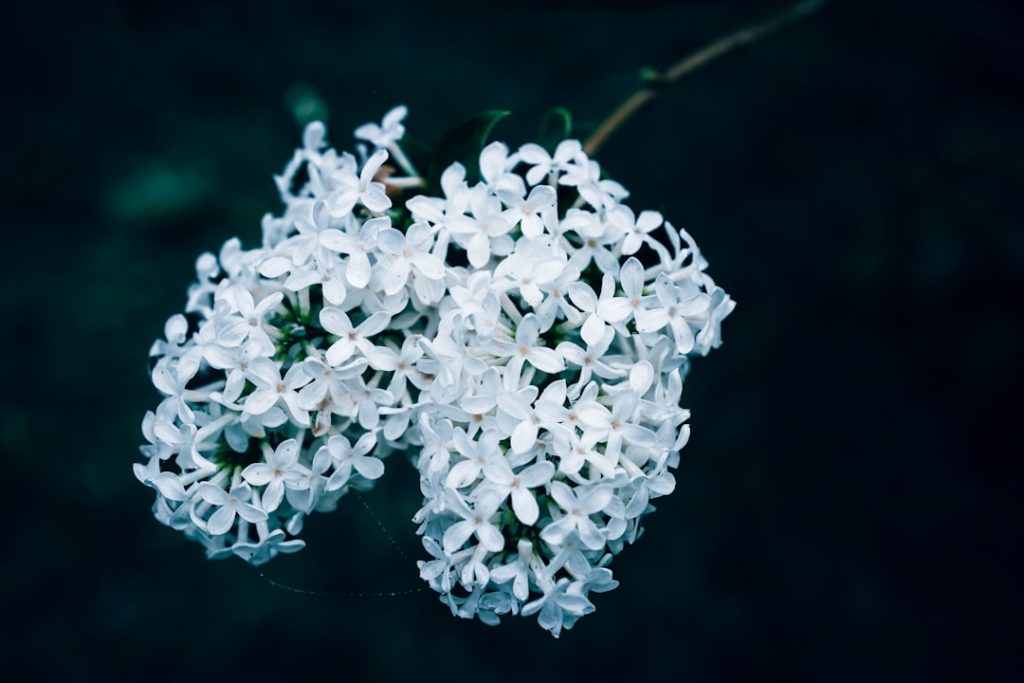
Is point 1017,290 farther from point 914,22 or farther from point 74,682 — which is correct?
point 74,682

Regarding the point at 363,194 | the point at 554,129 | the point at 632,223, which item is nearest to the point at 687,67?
the point at 554,129

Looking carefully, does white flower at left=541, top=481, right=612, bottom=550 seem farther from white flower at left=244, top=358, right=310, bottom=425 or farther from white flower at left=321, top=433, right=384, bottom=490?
white flower at left=244, top=358, right=310, bottom=425

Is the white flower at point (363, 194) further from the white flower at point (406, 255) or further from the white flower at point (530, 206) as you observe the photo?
the white flower at point (530, 206)

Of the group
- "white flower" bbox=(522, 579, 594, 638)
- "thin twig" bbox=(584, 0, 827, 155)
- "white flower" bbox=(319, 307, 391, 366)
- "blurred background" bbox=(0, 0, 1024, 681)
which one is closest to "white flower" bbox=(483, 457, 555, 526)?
"white flower" bbox=(522, 579, 594, 638)

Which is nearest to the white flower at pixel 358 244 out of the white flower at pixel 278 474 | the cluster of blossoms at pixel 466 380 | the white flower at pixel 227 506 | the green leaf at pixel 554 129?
the cluster of blossoms at pixel 466 380

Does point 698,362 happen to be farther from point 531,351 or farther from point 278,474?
point 278,474

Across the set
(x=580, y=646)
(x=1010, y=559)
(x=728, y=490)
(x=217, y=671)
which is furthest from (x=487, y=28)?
(x=1010, y=559)

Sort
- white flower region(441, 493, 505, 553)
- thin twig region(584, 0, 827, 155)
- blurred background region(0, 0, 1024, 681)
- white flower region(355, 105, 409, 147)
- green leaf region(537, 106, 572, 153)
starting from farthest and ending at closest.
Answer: blurred background region(0, 0, 1024, 681)
thin twig region(584, 0, 827, 155)
green leaf region(537, 106, 572, 153)
white flower region(355, 105, 409, 147)
white flower region(441, 493, 505, 553)
